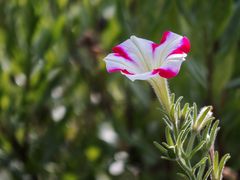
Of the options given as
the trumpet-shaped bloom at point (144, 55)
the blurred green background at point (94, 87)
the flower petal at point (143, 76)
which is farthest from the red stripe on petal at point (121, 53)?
the blurred green background at point (94, 87)

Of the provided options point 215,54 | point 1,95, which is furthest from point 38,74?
point 215,54

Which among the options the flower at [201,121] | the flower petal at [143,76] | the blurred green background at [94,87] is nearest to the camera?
the flower petal at [143,76]

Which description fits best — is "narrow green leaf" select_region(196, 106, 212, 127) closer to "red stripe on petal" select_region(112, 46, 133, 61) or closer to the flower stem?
the flower stem

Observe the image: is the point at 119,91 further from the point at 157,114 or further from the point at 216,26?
the point at 216,26

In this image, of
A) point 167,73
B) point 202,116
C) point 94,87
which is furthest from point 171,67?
point 94,87

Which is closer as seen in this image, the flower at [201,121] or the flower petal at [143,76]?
the flower petal at [143,76]

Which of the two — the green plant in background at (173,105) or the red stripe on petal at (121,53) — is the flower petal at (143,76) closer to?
the green plant in background at (173,105)

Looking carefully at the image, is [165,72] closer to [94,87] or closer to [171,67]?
[171,67]
